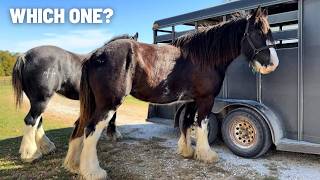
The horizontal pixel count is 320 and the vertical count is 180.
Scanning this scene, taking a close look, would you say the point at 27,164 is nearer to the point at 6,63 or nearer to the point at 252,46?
the point at 252,46

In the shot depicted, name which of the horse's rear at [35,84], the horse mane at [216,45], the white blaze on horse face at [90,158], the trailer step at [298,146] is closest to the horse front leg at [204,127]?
the horse mane at [216,45]

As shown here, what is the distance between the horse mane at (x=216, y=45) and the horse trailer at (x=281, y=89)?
567 mm

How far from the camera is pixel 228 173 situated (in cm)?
474

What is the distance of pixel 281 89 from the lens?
Result: 5141mm

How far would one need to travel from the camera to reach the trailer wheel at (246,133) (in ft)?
17.1

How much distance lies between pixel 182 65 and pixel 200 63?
27cm

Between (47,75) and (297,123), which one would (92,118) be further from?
(297,123)

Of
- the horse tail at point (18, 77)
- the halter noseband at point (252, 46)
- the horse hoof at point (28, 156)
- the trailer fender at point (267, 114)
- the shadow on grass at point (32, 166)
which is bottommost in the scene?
the shadow on grass at point (32, 166)

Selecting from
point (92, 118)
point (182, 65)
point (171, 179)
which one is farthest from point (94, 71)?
point (171, 179)

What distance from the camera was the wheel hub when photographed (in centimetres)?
538

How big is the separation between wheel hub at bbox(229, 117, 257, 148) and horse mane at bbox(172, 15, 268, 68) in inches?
39.8

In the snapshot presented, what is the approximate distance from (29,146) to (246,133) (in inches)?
134

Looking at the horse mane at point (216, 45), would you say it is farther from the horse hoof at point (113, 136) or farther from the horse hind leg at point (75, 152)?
the horse hoof at point (113, 136)

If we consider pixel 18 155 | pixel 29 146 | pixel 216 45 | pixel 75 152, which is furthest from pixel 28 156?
pixel 216 45
